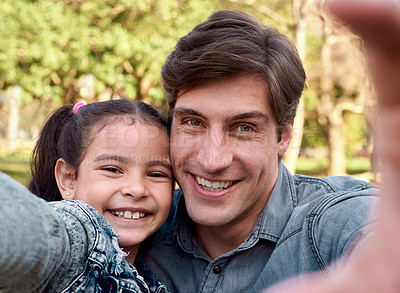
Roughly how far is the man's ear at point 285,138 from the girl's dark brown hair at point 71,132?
0.61 m

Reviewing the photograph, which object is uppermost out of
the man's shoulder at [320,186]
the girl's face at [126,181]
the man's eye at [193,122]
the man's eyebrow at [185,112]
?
the man's eyebrow at [185,112]

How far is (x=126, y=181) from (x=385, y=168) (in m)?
1.74

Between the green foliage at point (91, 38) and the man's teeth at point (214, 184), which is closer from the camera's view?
the man's teeth at point (214, 184)

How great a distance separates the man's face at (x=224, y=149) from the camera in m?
2.34

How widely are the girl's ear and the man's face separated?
0.49 metres

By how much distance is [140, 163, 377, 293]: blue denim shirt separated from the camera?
182 centimetres

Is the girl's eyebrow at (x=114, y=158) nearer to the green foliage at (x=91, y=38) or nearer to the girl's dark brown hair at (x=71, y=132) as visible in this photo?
the girl's dark brown hair at (x=71, y=132)

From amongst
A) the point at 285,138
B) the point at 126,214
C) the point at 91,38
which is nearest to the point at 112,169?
the point at 126,214

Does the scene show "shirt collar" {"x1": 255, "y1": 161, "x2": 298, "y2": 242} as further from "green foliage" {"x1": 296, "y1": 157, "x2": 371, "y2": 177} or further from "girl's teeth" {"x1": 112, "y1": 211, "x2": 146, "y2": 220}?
"green foliage" {"x1": 296, "y1": 157, "x2": 371, "y2": 177}

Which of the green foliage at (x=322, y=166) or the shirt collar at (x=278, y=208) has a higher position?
the shirt collar at (x=278, y=208)

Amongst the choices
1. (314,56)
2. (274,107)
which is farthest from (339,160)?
(274,107)

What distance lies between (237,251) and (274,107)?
0.70 m

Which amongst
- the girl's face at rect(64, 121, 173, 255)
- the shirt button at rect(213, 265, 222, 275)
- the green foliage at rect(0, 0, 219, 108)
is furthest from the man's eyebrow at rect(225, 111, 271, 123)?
the green foliage at rect(0, 0, 219, 108)

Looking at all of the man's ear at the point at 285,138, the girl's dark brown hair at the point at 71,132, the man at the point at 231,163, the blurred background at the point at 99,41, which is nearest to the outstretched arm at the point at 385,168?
the man at the point at 231,163
